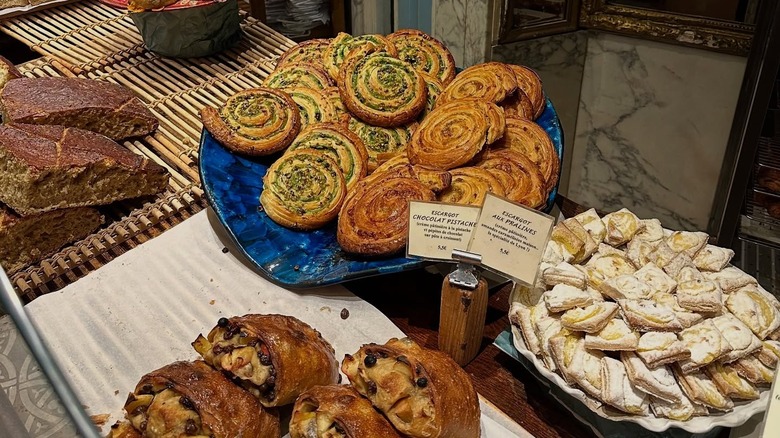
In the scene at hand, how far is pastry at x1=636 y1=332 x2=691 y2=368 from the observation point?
4.26 ft

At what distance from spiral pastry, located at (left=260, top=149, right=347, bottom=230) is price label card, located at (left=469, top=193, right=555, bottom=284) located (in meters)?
0.70

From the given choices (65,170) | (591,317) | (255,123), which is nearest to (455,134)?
(255,123)

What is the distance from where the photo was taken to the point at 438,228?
156 cm

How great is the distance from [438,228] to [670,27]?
95.7 inches

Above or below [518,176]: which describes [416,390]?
below

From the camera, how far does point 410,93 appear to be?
2.33 metres

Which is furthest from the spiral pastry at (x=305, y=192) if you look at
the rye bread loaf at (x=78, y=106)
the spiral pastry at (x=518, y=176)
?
the rye bread loaf at (x=78, y=106)

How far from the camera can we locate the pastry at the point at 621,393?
1300 millimetres

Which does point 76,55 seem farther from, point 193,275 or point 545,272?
point 545,272

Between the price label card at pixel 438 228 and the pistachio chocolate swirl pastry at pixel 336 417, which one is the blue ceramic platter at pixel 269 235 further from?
the pistachio chocolate swirl pastry at pixel 336 417

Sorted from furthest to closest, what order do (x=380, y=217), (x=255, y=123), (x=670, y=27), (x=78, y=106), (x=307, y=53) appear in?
(x=670, y=27), (x=307, y=53), (x=78, y=106), (x=255, y=123), (x=380, y=217)

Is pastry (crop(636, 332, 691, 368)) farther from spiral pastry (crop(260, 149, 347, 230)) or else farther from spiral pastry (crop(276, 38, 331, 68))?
spiral pastry (crop(276, 38, 331, 68))

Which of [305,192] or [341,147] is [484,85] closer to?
[341,147]

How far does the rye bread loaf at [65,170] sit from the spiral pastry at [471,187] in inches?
49.5
